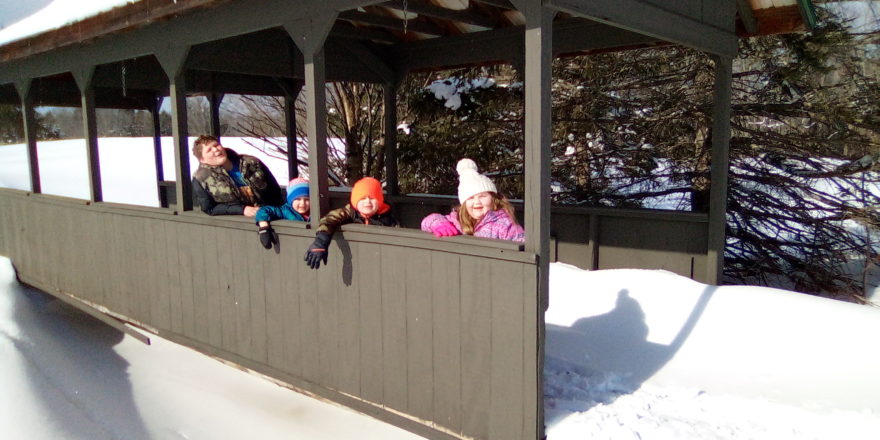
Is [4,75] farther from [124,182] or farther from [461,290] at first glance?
[124,182]

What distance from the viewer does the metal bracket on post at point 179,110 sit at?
5184 mm

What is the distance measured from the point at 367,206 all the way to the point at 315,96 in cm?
85

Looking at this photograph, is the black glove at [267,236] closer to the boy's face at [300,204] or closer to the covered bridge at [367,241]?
the covered bridge at [367,241]

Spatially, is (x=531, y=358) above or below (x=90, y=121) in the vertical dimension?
below

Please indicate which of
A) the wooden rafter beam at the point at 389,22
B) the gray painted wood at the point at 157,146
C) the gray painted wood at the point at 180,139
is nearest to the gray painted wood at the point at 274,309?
the gray painted wood at the point at 180,139

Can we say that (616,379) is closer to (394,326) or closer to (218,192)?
(394,326)

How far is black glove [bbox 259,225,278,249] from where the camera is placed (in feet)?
14.2

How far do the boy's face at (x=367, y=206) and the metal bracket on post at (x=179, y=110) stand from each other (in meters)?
2.00

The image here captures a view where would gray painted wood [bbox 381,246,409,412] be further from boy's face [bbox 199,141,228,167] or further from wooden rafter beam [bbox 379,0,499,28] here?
wooden rafter beam [bbox 379,0,499,28]

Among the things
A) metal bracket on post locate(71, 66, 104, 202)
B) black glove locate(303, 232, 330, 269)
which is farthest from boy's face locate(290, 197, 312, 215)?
metal bracket on post locate(71, 66, 104, 202)

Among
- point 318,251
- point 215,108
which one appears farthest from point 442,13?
point 215,108

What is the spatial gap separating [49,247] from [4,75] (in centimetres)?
236

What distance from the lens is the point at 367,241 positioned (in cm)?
388

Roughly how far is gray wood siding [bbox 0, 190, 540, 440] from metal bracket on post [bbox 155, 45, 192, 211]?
286mm
